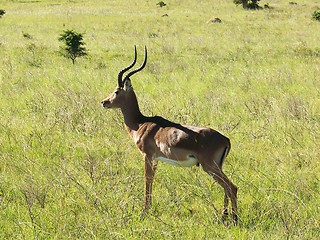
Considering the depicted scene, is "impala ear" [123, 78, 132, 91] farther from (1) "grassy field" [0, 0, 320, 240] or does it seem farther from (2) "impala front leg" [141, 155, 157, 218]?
(2) "impala front leg" [141, 155, 157, 218]

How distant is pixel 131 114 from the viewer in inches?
218

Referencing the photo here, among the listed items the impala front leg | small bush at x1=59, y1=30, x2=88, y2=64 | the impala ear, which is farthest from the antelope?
small bush at x1=59, y1=30, x2=88, y2=64

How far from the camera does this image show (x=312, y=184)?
5.15 m

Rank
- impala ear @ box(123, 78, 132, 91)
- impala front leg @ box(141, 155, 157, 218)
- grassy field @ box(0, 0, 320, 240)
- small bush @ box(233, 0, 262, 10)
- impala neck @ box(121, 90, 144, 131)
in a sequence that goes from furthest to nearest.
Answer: small bush @ box(233, 0, 262, 10) → impala ear @ box(123, 78, 132, 91) → impala neck @ box(121, 90, 144, 131) → impala front leg @ box(141, 155, 157, 218) → grassy field @ box(0, 0, 320, 240)

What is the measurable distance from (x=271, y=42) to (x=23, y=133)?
1523 cm

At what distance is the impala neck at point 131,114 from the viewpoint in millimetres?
5418

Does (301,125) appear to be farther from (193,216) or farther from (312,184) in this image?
(193,216)

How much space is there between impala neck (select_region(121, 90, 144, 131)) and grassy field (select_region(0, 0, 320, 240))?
1.57 ft

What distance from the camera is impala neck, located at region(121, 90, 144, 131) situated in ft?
17.8

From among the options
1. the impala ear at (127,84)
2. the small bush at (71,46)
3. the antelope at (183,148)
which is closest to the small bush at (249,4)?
the small bush at (71,46)

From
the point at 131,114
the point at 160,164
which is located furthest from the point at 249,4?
the point at 131,114

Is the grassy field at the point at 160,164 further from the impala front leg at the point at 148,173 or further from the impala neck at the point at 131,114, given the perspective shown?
the impala neck at the point at 131,114

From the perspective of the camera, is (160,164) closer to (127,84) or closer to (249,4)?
(127,84)

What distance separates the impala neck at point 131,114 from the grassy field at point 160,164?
478 mm
